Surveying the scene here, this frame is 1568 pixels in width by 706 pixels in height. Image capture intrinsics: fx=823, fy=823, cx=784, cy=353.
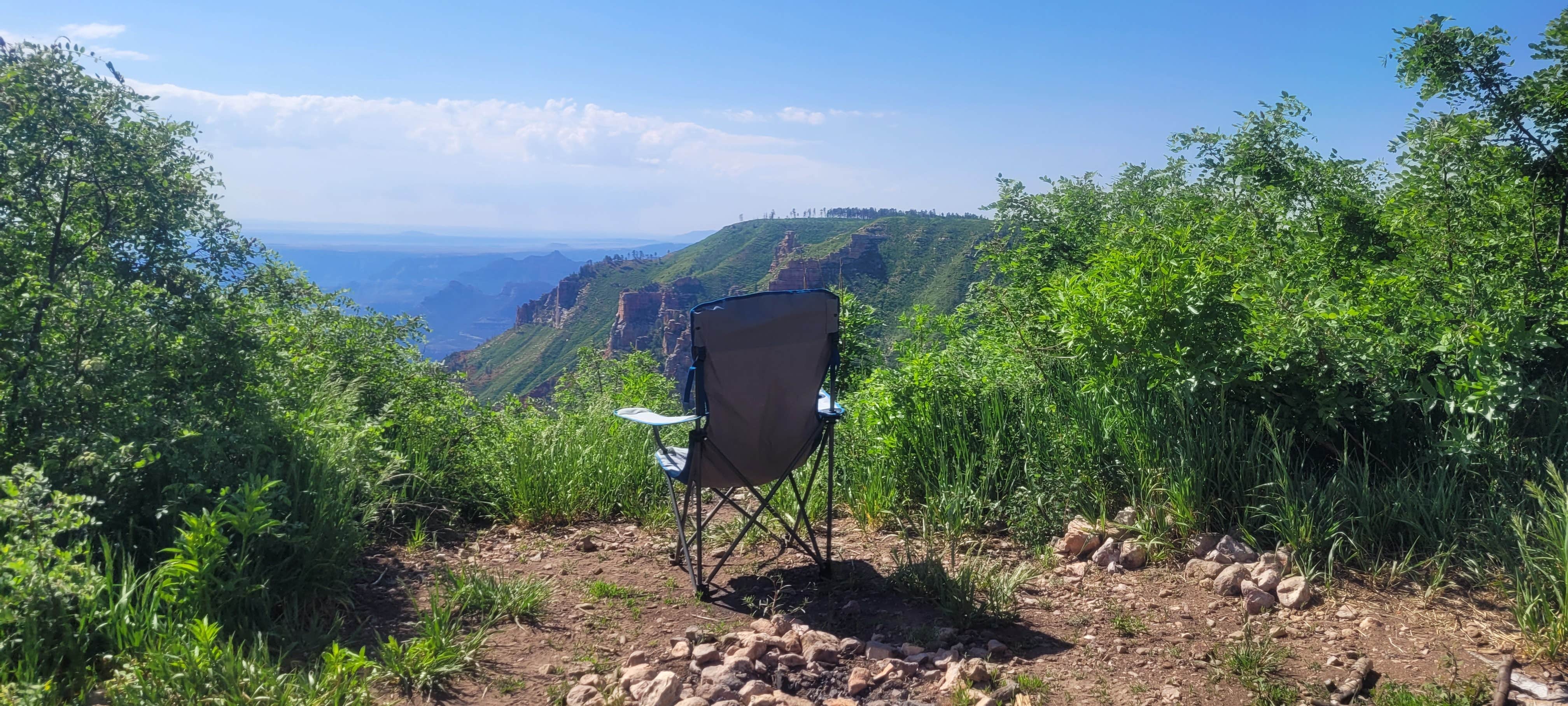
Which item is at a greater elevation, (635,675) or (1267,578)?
(1267,578)

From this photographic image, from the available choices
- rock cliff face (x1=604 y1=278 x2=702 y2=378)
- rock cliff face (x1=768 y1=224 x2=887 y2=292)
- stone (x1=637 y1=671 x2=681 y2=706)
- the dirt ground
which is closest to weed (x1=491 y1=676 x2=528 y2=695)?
the dirt ground

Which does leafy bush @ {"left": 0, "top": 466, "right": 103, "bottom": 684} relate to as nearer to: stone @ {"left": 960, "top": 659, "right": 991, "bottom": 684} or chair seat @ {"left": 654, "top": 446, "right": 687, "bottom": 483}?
chair seat @ {"left": 654, "top": 446, "right": 687, "bottom": 483}

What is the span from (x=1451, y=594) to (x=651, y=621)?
110 inches

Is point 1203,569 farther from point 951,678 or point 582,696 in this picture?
point 582,696

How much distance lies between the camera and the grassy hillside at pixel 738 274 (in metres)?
38.0

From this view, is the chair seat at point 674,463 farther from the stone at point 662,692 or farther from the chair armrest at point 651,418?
the stone at point 662,692

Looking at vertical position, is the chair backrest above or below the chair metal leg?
above

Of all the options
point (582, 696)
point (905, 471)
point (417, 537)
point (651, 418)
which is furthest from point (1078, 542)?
point (417, 537)

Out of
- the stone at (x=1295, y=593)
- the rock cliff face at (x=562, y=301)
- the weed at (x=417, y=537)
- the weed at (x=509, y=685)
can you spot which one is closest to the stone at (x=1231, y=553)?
the stone at (x=1295, y=593)

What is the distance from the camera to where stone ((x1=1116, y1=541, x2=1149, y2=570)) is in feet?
10.8

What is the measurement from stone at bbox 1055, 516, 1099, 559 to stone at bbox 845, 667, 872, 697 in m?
1.34

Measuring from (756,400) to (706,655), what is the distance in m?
1.06

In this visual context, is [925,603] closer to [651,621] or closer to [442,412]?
[651,621]

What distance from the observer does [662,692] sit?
232 centimetres
